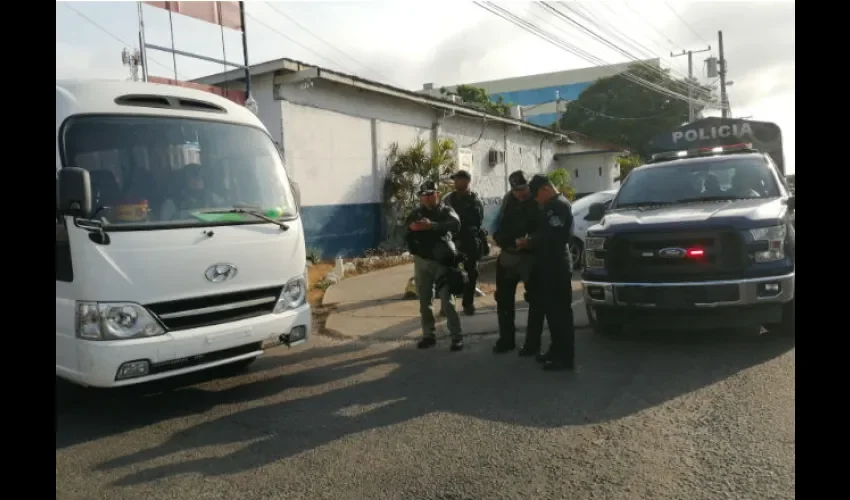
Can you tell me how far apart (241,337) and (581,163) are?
83.1ft

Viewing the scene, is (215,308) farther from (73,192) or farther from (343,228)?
(343,228)

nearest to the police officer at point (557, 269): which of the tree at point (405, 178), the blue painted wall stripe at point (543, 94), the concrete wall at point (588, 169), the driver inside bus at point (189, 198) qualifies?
the driver inside bus at point (189, 198)

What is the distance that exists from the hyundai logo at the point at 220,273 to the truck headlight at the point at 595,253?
11.2ft

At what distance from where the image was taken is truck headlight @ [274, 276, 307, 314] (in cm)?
530

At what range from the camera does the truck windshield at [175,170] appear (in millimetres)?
4688

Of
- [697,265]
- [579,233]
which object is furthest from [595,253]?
[579,233]

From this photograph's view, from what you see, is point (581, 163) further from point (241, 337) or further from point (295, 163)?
point (241, 337)

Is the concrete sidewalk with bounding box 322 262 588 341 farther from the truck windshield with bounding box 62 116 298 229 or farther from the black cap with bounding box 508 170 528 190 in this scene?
the truck windshield with bounding box 62 116 298 229

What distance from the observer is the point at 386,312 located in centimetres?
882

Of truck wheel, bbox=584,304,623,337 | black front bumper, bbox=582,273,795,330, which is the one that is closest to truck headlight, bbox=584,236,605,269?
black front bumper, bbox=582,273,795,330

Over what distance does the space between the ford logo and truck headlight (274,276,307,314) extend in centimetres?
325

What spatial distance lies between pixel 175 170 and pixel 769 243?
5.09 metres

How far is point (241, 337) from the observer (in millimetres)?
4902

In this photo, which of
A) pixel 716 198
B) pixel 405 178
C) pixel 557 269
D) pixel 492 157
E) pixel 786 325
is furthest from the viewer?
pixel 492 157
